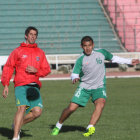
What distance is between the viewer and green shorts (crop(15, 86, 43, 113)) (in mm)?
8078

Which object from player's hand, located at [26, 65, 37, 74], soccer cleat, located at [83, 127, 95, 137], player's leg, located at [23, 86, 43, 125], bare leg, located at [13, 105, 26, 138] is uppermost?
player's hand, located at [26, 65, 37, 74]

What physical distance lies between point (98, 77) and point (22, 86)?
1.38 m

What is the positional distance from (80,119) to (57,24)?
23.1m

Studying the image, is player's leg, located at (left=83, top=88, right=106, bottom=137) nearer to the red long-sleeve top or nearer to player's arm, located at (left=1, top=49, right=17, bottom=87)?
the red long-sleeve top

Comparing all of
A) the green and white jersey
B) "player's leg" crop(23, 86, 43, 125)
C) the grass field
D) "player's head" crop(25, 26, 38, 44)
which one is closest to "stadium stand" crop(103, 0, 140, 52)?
the grass field

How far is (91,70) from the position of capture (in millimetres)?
8805

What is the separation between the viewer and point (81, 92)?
8867 mm

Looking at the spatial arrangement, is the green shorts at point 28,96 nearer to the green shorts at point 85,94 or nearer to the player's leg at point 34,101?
the player's leg at point 34,101

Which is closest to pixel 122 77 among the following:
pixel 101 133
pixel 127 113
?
pixel 127 113

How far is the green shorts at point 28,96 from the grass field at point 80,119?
65 cm

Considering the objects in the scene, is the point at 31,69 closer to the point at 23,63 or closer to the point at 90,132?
the point at 23,63

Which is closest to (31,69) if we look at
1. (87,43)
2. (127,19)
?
(87,43)

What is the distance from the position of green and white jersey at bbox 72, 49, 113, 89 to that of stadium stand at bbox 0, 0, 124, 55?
23.0 metres

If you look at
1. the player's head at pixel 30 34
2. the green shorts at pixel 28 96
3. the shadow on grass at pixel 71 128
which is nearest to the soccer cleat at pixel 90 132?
the shadow on grass at pixel 71 128
